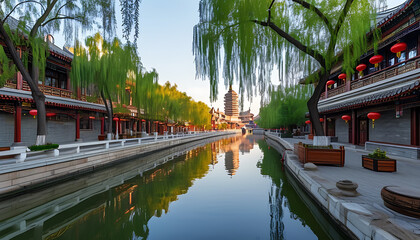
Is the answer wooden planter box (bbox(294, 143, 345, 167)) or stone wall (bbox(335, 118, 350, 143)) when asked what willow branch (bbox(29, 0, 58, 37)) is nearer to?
wooden planter box (bbox(294, 143, 345, 167))

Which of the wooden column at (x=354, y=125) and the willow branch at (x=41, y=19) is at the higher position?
the willow branch at (x=41, y=19)

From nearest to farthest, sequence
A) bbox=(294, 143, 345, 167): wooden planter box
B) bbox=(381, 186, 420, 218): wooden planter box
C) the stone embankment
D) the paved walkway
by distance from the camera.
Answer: the paved walkway < bbox=(381, 186, 420, 218): wooden planter box < the stone embankment < bbox=(294, 143, 345, 167): wooden planter box

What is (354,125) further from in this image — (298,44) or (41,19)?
(41,19)

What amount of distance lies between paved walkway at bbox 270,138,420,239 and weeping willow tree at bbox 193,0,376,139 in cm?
347

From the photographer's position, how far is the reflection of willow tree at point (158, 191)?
→ 4.72m

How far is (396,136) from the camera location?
1038 centimetres

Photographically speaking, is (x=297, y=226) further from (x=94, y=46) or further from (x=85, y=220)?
(x=94, y=46)

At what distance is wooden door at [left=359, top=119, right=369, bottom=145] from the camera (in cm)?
1293

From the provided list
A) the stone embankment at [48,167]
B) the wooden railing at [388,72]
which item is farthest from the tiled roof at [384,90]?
the stone embankment at [48,167]

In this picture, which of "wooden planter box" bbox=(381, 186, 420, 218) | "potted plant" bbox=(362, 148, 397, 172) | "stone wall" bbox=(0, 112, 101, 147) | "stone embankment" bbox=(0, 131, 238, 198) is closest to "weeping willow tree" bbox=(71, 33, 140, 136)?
"stone wall" bbox=(0, 112, 101, 147)

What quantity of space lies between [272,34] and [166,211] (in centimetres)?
700

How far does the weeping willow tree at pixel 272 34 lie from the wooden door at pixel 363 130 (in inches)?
364

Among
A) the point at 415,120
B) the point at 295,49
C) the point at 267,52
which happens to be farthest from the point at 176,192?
the point at 415,120

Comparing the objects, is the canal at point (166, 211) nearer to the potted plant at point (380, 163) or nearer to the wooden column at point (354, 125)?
the potted plant at point (380, 163)
